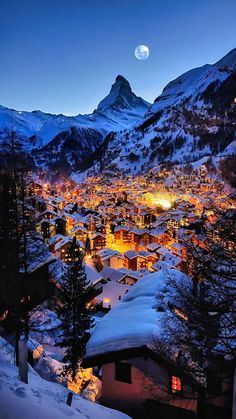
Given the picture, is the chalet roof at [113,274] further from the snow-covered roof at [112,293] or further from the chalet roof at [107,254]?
the chalet roof at [107,254]

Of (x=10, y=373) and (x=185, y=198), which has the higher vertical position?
(x=10, y=373)

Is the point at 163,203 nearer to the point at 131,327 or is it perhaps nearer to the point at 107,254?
the point at 107,254

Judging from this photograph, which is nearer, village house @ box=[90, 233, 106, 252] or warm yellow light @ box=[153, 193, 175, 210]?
village house @ box=[90, 233, 106, 252]

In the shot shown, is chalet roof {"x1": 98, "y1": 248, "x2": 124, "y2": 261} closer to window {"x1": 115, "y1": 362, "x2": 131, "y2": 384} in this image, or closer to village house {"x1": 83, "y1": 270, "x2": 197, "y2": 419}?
village house {"x1": 83, "y1": 270, "x2": 197, "y2": 419}

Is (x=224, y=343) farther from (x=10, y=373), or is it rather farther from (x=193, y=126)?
(x=10, y=373)

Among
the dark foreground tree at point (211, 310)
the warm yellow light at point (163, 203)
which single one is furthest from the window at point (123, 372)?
the warm yellow light at point (163, 203)

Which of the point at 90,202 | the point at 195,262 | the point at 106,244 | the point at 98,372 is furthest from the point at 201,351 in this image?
the point at 90,202

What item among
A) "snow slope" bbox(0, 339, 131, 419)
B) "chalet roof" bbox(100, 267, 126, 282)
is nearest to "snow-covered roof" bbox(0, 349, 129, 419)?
"snow slope" bbox(0, 339, 131, 419)
